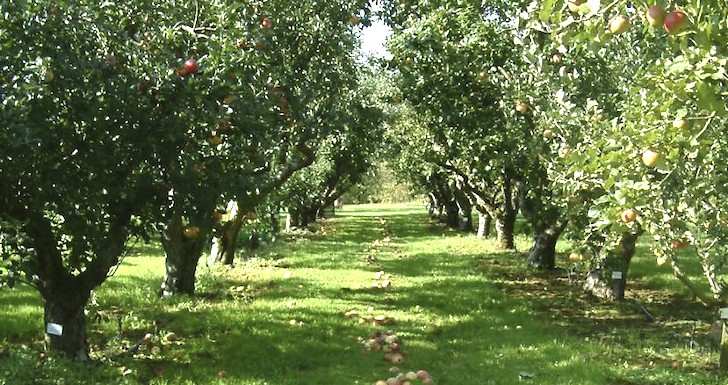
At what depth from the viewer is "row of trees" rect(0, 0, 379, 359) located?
6000mm

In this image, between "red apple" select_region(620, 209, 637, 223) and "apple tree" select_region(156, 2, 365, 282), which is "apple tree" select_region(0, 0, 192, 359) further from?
"red apple" select_region(620, 209, 637, 223)

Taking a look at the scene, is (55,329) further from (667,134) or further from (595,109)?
(595,109)

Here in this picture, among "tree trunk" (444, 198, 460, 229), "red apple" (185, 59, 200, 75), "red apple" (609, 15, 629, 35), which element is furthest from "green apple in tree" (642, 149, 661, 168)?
"tree trunk" (444, 198, 460, 229)

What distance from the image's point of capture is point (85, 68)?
617cm

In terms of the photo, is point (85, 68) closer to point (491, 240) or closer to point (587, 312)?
point (587, 312)

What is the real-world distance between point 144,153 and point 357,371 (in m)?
3.43

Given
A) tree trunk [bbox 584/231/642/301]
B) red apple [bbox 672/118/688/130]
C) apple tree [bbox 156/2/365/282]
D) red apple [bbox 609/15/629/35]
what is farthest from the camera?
tree trunk [bbox 584/231/642/301]

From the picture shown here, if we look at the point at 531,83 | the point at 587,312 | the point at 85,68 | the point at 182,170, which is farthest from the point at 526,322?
the point at 85,68

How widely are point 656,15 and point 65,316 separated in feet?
21.6

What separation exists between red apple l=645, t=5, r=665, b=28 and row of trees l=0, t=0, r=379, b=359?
440 centimetres

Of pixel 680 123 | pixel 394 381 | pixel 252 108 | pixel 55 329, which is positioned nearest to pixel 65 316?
pixel 55 329

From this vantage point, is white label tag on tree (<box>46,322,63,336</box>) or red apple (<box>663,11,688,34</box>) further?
white label tag on tree (<box>46,322,63,336</box>)

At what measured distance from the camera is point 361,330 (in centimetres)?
1012

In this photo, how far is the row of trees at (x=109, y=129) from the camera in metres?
6.00
